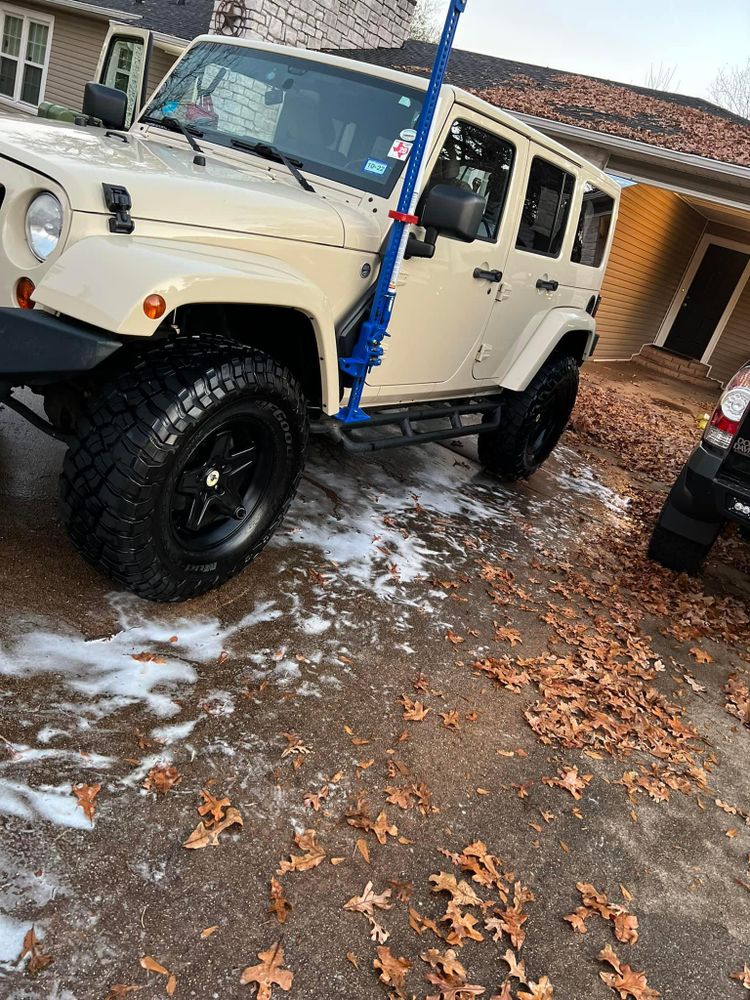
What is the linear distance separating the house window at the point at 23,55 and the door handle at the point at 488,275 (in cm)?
1661

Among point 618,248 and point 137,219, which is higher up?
point 618,248

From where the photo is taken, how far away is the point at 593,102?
1312cm

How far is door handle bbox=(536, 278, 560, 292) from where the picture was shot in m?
4.99

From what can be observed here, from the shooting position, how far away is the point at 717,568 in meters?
5.91

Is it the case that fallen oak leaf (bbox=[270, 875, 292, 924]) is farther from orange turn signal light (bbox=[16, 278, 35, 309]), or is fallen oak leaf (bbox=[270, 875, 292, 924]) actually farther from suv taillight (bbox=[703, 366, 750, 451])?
suv taillight (bbox=[703, 366, 750, 451])

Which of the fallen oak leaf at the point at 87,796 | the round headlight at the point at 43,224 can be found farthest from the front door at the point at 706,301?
the fallen oak leaf at the point at 87,796

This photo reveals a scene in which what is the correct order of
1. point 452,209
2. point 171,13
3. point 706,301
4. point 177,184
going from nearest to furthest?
point 177,184 < point 452,209 < point 171,13 < point 706,301

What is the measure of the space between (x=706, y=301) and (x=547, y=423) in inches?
539

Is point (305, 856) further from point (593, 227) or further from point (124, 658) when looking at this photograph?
point (593, 227)

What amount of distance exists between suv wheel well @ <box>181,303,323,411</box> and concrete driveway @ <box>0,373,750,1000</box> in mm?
969

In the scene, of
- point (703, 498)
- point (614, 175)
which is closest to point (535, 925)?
point (703, 498)

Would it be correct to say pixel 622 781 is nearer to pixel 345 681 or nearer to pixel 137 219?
pixel 345 681

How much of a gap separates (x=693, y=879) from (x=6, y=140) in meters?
3.54

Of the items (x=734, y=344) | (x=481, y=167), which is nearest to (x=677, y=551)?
(x=481, y=167)
